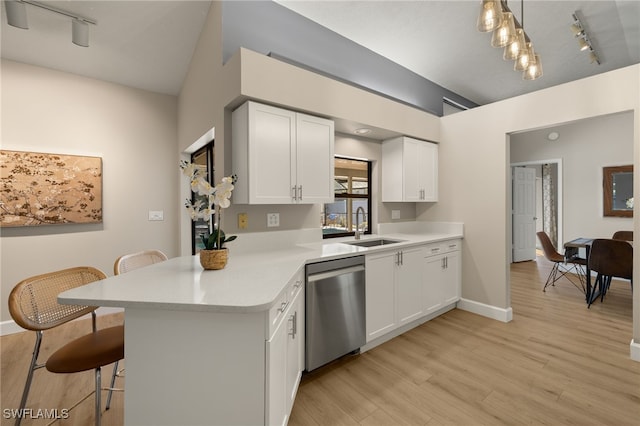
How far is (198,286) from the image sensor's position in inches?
55.1

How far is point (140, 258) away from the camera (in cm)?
222

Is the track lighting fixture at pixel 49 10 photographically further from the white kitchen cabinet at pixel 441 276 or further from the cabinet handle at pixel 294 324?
the white kitchen cabinet at pixel 441 276

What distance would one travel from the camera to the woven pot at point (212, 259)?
1.73 metres

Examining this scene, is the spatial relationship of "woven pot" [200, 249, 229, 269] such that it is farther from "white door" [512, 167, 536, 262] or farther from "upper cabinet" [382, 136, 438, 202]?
"white door" [512, 167, 536, 262]

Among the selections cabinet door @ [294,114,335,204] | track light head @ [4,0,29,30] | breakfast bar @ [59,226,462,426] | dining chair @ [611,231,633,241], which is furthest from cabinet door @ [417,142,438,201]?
track light head @ [4,0,29,30]

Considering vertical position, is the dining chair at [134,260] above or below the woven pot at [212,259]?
below

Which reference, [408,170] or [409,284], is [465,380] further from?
[408,170]

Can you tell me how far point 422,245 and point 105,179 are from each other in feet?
12.9

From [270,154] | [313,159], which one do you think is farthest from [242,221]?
[313,159]

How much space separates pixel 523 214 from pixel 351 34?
5.62 metres

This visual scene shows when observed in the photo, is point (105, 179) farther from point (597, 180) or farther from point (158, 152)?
point (597, 180)

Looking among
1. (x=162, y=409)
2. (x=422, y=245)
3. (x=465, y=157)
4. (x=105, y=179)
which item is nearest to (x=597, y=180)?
(x=465, y=157)

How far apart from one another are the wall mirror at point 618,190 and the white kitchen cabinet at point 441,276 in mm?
3634

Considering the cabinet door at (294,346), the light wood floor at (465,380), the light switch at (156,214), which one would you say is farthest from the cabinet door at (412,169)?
the light switch at (156,214)
